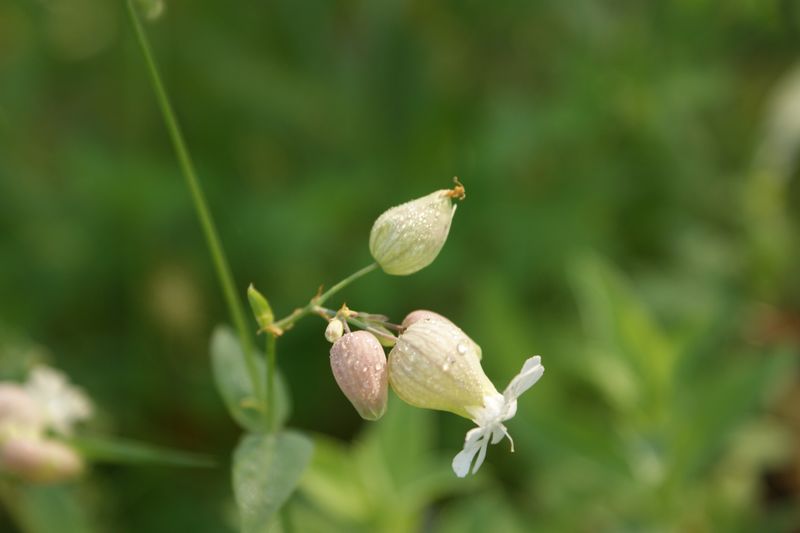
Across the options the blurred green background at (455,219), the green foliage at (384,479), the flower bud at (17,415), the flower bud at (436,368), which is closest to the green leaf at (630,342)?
the blurred green background at (455,219)

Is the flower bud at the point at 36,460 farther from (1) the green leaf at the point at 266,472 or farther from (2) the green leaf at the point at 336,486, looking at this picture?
(2) the green leaf at the point at 336,486

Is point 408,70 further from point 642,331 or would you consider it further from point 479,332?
point 642,331

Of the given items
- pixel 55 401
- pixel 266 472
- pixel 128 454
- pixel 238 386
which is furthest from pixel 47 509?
pixel 266 472

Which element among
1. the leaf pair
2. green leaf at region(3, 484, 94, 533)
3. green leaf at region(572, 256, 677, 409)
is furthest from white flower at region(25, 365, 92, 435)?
green leaf at region(572, 256, 677, 409)

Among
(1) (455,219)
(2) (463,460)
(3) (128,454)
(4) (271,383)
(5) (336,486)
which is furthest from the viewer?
(1) (455,219)

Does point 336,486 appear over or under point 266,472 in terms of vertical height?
over

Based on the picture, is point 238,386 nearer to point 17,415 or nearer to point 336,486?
point 17,415

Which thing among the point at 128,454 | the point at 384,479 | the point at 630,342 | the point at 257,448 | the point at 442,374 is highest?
the point at 630,342

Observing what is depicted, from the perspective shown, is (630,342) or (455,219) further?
(455,219)
